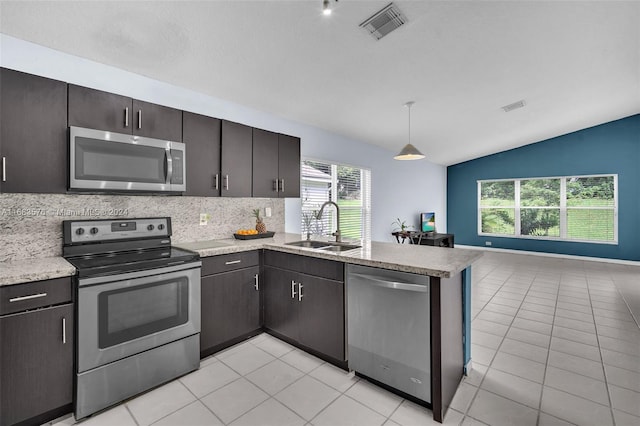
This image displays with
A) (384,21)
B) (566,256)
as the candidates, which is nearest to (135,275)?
(384,21)

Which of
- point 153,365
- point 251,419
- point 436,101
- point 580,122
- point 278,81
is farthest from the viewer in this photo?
point 580,122

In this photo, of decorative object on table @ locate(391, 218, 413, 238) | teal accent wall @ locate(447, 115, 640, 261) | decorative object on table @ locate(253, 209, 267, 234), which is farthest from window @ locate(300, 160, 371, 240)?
teal accent wall @ locate(447, 115, 640, 261)

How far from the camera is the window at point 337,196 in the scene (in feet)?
14.3

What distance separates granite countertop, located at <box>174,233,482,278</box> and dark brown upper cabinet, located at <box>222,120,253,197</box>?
594 mm

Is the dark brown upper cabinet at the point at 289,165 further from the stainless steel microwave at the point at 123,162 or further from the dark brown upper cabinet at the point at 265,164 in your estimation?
the stainless steel microwave at the point at 123,162

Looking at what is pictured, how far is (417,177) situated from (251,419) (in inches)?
266

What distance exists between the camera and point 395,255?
Answer: 213 centimetres

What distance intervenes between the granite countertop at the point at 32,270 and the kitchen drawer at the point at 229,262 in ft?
2.86

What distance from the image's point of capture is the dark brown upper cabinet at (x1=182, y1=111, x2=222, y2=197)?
104 inches

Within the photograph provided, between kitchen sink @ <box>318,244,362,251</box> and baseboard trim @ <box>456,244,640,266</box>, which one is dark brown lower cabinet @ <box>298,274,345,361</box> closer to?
kitchen sink @ <box>318,244,362,251</box>

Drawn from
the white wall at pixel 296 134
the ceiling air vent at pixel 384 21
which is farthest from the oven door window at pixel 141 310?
the ceiling air vent at pixel 384 21

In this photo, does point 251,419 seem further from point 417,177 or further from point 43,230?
point 417,177

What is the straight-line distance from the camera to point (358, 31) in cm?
239

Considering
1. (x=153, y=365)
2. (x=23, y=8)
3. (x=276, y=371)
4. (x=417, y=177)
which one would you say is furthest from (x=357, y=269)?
(x=417, y=177)
